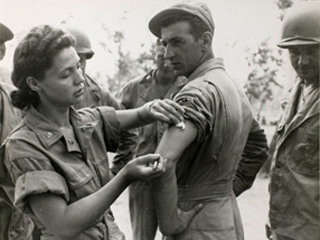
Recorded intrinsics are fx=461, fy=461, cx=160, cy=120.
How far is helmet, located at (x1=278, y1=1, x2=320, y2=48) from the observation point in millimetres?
3240

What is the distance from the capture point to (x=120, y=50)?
6.27 m

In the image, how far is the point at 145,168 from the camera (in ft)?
7.18

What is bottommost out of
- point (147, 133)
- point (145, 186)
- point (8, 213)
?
point (145, 186)

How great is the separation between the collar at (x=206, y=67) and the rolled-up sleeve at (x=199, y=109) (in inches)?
9.0

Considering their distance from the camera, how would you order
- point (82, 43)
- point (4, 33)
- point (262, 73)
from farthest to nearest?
point (262, 73) < point (82, 43) < point (4, 33)

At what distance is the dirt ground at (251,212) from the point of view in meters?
6.36

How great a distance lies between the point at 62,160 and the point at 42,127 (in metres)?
0.20

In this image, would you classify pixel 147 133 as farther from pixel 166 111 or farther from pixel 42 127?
pixel 42 127

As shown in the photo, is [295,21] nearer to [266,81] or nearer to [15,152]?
[15,152]

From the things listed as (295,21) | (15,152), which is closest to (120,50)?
(295,21)

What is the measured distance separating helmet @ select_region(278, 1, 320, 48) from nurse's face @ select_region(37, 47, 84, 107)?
158 cm

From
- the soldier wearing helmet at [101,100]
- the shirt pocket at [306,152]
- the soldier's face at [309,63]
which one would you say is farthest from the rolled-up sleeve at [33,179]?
the soldier wearing helmet at [101,100]

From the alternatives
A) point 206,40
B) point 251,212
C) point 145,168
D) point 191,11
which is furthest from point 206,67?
point 251,212

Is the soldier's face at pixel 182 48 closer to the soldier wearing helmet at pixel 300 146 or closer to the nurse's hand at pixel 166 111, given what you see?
the nurse's hand at pixel 166 111
